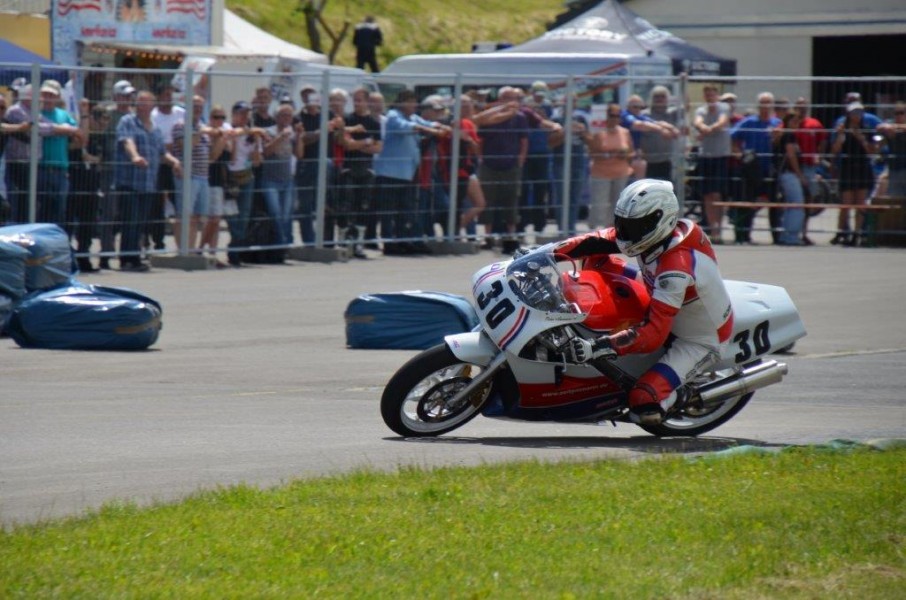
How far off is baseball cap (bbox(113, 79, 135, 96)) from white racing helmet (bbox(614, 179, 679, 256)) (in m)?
10.0

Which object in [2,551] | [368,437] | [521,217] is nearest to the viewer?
[2,551]

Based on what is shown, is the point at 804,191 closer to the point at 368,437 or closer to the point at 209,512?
the point at 368,437

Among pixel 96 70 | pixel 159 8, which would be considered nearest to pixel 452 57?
pixel 159 8

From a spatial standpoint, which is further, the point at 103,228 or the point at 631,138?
the point at 631,138

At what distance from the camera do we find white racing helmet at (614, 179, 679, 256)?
840 centimetres

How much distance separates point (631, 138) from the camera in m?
22.3

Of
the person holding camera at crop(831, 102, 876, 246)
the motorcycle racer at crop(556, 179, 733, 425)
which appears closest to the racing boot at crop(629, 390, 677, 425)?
the motorcycle racer at crop(556, 179, 733, 425)

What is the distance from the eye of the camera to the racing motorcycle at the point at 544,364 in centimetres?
851

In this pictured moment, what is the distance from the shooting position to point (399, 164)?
19.8 metres

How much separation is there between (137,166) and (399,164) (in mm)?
3717

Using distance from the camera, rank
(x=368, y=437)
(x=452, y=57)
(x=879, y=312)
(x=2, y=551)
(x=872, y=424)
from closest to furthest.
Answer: (x=2, y=551) < (x=368, y=437) < (x=872, y=424) < (x=879, y=312) < (x=452, y=57)

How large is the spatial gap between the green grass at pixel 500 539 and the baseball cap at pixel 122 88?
1080 centimetres

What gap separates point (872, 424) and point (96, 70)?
34.8 ft

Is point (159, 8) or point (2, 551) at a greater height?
point (159, 8)
